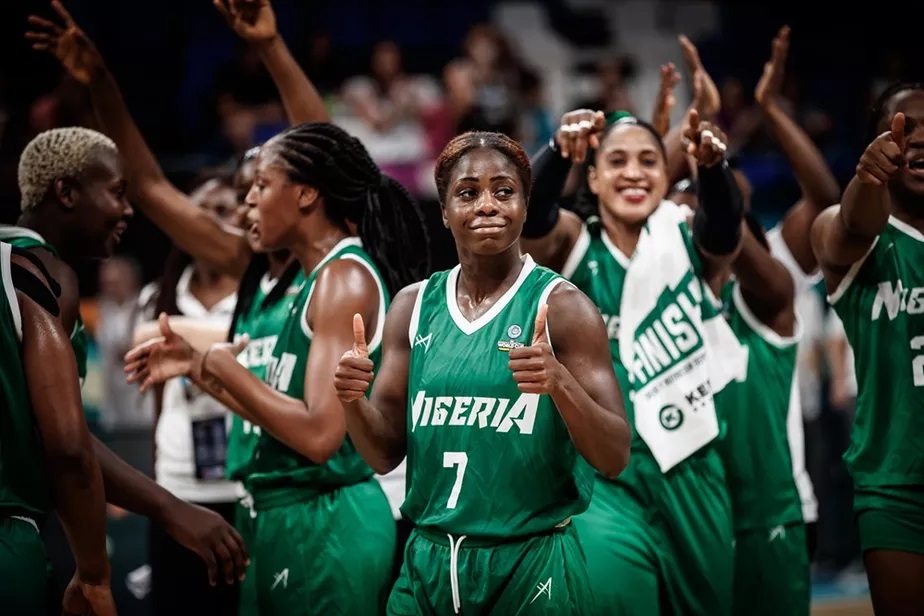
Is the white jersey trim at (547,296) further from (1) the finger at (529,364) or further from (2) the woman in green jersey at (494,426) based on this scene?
(1) the finger at (529,364)

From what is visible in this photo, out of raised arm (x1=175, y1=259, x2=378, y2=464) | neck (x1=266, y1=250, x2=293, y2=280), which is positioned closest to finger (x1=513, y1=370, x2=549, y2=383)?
raised arm (x1=175, y1=259, x2=378, y2=464)

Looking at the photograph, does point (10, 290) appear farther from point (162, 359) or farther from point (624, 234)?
point (624, 234)

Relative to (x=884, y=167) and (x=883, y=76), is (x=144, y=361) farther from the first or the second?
(x=883, y=76)

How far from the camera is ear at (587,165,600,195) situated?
459 centimetres

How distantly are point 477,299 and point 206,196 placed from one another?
118 inches

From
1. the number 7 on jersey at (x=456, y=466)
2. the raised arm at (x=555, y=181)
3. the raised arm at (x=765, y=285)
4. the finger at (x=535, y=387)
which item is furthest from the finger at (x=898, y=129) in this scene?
the number 7 on jersey at (x=456, y=466)

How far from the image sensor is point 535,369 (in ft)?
9.76

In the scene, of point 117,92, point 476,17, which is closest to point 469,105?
point 476,17

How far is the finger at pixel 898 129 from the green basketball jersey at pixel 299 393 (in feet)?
5.64

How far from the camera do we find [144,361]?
363 cm

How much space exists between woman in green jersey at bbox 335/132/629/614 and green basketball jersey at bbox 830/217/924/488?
1248 millimetres

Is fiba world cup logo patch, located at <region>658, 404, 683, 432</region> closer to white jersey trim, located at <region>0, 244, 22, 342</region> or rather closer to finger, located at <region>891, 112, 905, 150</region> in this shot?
finger, located at <region>891, 112, 905, 150</region>

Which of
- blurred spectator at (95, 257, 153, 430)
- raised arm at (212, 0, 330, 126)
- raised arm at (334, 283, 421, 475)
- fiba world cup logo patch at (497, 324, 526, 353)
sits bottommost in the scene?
blurred spectator at (95, 257, 153, 430)

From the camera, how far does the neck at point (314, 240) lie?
14.1 ft
